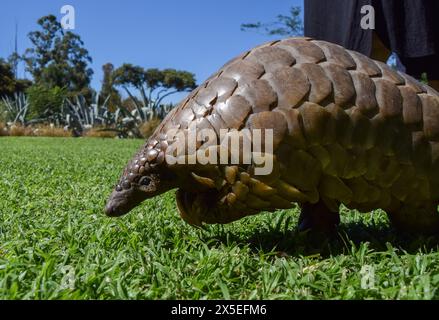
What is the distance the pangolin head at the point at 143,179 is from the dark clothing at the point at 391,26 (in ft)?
4.21

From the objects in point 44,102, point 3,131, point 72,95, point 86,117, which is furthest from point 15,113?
point 72,95

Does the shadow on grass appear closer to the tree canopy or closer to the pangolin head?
the pangolin head

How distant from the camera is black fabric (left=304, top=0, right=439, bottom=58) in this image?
2.34 metres

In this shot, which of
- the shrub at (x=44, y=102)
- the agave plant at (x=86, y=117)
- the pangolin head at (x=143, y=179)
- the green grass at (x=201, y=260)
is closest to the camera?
the green grass at (x=201, y=260)

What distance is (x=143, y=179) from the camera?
1560 mm

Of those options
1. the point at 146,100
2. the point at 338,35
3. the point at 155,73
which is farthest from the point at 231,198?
the point at 155,73

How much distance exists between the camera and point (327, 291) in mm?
1245

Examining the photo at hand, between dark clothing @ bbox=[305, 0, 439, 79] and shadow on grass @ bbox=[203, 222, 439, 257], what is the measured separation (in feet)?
3.14

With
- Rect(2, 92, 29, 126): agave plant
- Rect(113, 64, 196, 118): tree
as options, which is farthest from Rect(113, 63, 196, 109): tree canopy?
Rect(2, 92, 29, 126): agave plant

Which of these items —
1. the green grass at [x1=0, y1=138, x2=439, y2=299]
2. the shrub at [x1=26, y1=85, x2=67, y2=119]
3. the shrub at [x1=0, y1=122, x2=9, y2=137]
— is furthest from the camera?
the shrub at [x1=26, y1=85, x2=67, y2=119]

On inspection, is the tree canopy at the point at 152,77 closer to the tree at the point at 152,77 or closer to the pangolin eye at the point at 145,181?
the tree at the point at 152,77

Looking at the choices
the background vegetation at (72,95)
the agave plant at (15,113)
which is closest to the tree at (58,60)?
the background vegetation at (72,95)

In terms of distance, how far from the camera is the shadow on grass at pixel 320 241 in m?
1.64

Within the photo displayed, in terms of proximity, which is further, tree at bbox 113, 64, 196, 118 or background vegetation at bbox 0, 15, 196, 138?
tree at bbox 113, 64, 196, 118
